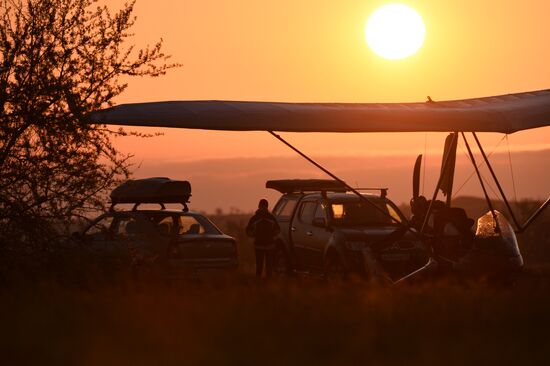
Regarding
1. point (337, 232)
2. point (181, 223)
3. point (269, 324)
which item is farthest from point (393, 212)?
point (269, 324)

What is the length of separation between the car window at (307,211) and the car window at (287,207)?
14.8 inches

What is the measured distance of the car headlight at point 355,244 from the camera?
20359mm

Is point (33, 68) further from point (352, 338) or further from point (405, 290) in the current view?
point (352, 338)

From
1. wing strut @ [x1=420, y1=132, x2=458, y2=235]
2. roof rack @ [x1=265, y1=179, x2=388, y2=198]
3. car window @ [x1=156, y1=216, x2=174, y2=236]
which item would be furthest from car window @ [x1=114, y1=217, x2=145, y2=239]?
wing strut @ [x1=420, y1=132, x2=458, y2=235]

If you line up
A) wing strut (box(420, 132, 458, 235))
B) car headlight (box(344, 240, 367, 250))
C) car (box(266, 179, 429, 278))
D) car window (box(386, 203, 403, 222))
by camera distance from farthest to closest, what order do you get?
car window (box(386, 203, 403, 222))
car headlight (box(344, 240, 367, 250))
car (box(266, 179, 429, 278))
wing strut (box(420, 132, 458, 235))

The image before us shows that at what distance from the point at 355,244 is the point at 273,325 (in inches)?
312

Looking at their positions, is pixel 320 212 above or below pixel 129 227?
above

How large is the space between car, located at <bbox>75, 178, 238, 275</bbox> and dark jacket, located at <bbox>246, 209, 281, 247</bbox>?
1.37m

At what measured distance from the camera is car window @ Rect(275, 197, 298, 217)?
23.4 metres

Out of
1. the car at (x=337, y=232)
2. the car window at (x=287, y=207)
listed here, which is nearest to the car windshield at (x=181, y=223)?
the car at (x=337, y=232)

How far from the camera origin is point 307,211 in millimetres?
22672

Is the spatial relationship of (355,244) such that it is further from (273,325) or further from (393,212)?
(273,325)

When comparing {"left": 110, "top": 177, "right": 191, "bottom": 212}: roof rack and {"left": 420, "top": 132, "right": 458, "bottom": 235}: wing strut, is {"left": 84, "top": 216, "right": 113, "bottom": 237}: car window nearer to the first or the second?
{"left": 110, "top": 177, "right": 191, "bottom": 212}: roof rack

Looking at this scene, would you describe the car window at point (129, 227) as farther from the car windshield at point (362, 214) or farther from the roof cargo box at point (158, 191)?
the car windshield at point (362, 214)
